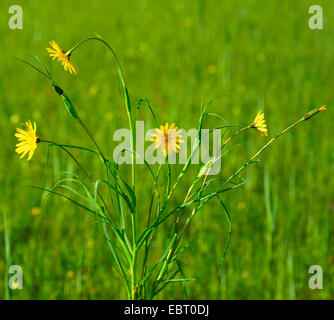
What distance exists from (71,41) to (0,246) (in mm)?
2545

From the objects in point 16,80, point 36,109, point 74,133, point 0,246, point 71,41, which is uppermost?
point 71,41

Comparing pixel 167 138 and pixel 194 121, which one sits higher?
pixel 194 121

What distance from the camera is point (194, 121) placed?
2658 mm

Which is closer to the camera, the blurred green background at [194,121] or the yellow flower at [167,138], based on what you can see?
the yellow flower at [167,138]

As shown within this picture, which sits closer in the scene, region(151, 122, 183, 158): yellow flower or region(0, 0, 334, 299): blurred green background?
region(151, 122, 183, 158): yellow flower

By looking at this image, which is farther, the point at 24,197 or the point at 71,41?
the point at 71,41

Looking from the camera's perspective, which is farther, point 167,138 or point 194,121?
point 194,121

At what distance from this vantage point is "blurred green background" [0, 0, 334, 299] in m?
1.65

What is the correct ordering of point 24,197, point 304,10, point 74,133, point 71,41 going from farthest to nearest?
point 304,10 → point 71,41 → point 74,133 → point 24,197

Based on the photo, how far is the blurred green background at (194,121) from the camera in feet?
5.40

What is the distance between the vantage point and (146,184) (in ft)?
6.86

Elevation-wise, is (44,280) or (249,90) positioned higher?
(249,90)
